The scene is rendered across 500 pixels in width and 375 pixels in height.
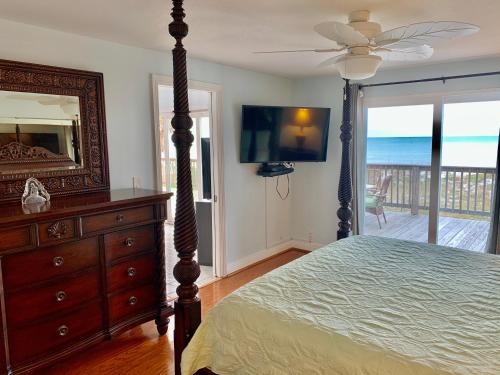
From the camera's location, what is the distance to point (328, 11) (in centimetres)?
236

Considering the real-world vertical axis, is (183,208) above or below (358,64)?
below

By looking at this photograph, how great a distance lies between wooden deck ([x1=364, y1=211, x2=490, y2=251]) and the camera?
4090mm

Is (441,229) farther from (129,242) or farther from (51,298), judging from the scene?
(51,298)

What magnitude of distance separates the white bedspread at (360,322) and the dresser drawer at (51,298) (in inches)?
39.4

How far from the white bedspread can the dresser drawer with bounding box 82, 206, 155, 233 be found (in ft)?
3.43

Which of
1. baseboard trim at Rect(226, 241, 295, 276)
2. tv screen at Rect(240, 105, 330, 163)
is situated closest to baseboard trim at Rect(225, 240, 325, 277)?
baseboard trim at Rect(226, 241, 295, 276)

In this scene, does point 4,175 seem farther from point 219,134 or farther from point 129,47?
point 219,134

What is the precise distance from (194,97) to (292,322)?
4.63 meters

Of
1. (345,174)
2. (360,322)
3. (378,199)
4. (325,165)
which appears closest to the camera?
(360,322)

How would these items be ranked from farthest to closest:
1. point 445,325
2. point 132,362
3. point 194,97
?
point 194,97
point 132,362
point 445,325

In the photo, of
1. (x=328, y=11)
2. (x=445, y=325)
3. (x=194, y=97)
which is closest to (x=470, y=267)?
(x=445, y=325)

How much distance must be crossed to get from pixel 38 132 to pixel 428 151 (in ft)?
12.6

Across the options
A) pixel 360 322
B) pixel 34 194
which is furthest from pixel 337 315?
pixel 34 194

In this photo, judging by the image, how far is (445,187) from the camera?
426cm
